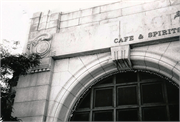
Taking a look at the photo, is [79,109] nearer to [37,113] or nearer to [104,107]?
[104,107]

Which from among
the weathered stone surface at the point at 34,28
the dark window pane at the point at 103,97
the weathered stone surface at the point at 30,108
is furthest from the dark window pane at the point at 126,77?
the weathered stone surface at the point at 34,28

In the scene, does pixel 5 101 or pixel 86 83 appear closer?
pixel 5 101

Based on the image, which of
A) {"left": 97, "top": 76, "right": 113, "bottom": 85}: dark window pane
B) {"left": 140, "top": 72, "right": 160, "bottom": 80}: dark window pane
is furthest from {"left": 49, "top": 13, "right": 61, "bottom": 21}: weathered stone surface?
{"left": 140, "top": 72, "right": 160, "bottom": 80}: dark window pane

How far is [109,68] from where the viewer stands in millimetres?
7945

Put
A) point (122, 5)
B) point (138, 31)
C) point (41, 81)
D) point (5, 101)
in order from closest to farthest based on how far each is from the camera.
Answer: point (5, 101) → point (138, 31) → point (41, 81) → point (122, 5)

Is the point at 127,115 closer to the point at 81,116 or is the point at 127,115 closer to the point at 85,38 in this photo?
the point at 81,116

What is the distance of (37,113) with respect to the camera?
24.5 feet

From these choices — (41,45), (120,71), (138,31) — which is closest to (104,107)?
(120,71)

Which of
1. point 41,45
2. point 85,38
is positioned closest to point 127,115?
point 85,38

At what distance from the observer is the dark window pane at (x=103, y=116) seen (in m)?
7.46

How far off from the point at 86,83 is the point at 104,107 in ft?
3.56

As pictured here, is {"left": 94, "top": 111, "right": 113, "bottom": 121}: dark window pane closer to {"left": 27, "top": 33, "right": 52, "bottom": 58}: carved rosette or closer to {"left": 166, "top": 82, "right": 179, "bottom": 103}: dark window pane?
{"left": 166, "top": 82, "right": 179, "bottom": 103}: dark window pane

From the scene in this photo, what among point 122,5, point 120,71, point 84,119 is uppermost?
point 122,5

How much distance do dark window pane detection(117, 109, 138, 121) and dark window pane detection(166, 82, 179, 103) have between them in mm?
1146
